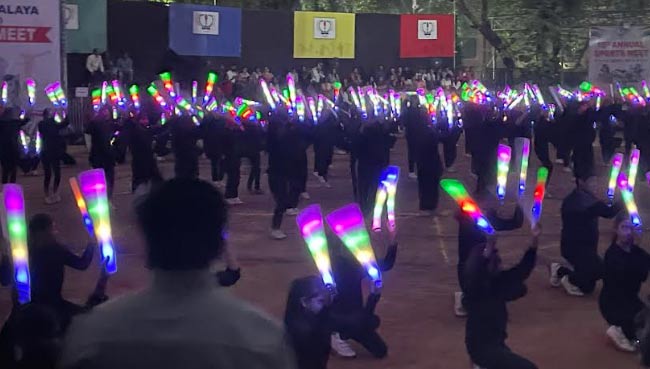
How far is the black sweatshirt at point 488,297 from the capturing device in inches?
262

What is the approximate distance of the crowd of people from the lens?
7.68ft

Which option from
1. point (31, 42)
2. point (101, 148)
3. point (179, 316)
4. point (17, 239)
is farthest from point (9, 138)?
point (179, 316)

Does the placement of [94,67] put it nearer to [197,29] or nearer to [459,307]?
[197,29]

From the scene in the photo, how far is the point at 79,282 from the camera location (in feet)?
33.5

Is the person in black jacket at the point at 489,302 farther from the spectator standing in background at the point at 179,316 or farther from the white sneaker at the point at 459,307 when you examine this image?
the spectator standing in background at the point at 179,316

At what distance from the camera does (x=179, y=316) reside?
2332mm

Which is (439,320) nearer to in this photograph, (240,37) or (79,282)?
(79,282)

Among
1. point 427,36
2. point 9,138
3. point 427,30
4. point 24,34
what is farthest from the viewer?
point 427,36

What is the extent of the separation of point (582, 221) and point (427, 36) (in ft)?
78.3

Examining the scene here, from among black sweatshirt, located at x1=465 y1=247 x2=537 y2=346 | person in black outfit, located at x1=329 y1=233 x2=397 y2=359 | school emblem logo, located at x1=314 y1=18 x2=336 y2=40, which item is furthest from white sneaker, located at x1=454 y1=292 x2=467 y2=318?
school emblem logo, located at x1=314 y1=18 x2=336 y2=40

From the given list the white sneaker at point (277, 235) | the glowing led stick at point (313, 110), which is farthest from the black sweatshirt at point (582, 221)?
the glowing led stick at point (313, 110)

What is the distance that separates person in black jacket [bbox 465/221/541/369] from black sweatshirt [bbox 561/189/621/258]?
2921mm

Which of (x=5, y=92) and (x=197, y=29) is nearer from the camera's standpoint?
(x=5, y=92)

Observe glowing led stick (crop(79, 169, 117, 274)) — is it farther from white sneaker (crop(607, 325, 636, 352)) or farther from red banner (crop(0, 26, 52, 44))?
red banner (crop(0, 26, 52, 44))
